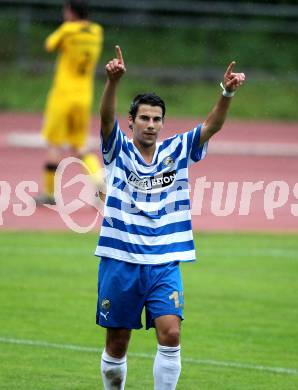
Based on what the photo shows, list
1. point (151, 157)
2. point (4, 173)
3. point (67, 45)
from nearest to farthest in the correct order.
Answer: point (151, 157), point (67, 45), point (4, 173)

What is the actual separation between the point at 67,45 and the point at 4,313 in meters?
8.08

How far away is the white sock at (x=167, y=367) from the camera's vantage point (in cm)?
786

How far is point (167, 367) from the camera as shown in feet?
25.8

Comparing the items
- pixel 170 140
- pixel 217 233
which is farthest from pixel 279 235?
pixel 170 140

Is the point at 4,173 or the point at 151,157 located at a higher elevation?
the point at 151,157

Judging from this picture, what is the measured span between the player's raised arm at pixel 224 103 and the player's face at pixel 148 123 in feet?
1.13

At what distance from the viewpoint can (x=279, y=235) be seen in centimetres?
1783

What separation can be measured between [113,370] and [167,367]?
0.46 meters

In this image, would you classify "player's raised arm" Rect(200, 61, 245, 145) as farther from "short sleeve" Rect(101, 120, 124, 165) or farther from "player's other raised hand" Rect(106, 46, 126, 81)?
"player's other raised hand" Rect(106, 46, 126, 81)

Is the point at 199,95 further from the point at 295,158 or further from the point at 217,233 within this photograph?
the point at 217,233

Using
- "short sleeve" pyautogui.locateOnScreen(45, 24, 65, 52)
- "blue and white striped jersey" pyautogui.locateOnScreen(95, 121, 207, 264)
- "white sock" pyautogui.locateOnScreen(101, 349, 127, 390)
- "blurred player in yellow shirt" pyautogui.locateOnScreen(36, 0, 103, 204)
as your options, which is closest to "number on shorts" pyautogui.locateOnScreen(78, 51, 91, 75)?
"blurred player in yellow shirt" pyautogui.locateOnScreen(36, 0, 103, 204)

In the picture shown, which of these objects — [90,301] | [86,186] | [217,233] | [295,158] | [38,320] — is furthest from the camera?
[295,158]

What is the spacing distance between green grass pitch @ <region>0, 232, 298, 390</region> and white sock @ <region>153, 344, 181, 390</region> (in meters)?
1.31

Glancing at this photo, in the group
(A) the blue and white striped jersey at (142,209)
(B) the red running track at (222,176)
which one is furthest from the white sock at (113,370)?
(B) the red running track at (222,176)
